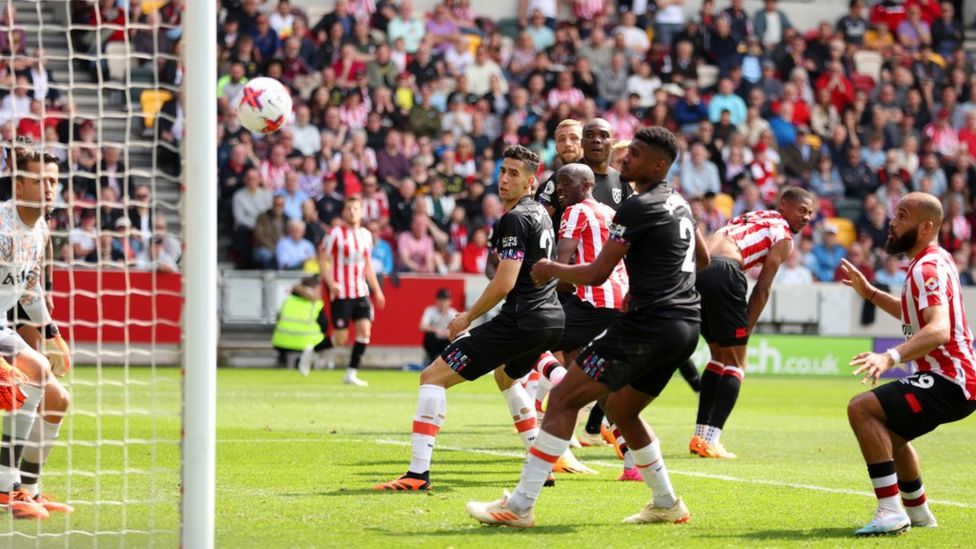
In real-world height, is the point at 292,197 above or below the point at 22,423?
above

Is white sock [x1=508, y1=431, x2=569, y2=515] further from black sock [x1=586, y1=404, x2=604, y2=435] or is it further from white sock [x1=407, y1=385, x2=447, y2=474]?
black sock [x1=586, y1=404, x2=604, y2=435]

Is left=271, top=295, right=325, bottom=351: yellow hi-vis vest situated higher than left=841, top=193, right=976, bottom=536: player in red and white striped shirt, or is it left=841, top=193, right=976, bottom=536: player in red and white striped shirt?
left=841, top=193, right=976, bottom=536: player in red and white striped shirt

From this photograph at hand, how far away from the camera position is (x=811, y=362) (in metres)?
24.6

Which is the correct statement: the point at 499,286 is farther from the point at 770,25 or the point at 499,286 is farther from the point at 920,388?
the point at 770,25

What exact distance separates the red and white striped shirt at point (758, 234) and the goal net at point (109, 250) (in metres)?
4.91

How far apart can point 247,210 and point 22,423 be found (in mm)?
15652

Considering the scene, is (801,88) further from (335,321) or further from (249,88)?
(249,88)

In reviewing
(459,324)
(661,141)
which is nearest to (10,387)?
(459,324)

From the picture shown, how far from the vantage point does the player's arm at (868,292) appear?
8.20 metres

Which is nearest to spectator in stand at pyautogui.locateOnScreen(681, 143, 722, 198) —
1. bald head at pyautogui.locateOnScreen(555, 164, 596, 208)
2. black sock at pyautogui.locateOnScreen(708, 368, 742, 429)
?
black sock at pyautogui.locateOnScreen(708, 368, 742, 429)

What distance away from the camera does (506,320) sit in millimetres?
9039

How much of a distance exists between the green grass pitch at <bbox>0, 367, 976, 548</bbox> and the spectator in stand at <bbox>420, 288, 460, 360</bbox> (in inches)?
236

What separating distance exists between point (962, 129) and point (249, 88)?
21.9 meters

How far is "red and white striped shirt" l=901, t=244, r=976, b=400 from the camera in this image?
7.70m
